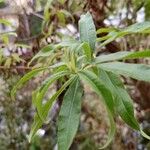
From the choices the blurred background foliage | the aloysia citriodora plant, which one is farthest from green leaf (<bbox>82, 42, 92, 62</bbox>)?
the blurred background foliage

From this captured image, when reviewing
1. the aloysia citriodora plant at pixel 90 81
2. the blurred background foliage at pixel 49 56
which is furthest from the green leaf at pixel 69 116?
the blurred background foliage at pixel 49 56

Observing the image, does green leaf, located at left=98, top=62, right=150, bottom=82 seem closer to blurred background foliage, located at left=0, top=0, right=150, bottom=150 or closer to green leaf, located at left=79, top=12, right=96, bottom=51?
green leaf, located at left=79, top=12, right=96, bottom=51

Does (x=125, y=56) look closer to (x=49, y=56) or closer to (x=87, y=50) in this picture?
(x=87, y=50)

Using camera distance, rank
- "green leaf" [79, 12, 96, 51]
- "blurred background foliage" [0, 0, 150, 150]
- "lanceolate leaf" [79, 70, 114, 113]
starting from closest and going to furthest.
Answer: "lanceolate leaf" [79, 70, 114, 113] → "green leaf" [79, 12, 96, 51] → "blurred background foliage" [0, 0, 150, 150]

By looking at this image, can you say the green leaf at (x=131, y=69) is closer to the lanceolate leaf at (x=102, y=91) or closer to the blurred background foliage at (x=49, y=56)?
the lanceolate leaf at (x=102, y=91)

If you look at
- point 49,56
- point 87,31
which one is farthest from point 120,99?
point 49,56

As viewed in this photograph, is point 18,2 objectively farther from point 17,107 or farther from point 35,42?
point 17,107
